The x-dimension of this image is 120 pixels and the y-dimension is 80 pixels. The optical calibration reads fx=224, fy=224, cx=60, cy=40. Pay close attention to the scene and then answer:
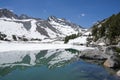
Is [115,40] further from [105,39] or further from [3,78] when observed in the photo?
[3,78]

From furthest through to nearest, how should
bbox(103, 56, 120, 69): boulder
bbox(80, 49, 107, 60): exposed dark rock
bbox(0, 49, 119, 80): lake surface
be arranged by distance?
1. bbox(80, 49, 107, 60): exposed dark rock
2. bbox(103, 56, 120, 69): boulder
3. bbox(0, 49, 119, 80): lake surface

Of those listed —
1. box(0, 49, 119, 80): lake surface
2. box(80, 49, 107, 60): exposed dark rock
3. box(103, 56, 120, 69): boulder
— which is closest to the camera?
box(0, 49, 119, 80): lake surface

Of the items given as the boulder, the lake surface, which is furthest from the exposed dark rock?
the boulder

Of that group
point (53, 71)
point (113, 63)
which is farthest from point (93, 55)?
point (53, 71)

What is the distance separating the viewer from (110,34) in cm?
10681

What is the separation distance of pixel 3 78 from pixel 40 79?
4906mm

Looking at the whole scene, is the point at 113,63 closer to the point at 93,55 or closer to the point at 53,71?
the point at 53,71

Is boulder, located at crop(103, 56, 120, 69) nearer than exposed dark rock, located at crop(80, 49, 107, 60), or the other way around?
boulder, located at crop(103, 56, 120, 69)

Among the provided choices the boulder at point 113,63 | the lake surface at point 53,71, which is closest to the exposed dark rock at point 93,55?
the lake surface at point 53,71

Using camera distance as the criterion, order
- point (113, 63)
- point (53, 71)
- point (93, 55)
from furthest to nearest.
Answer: point (93, 55), point (113, 63), point (53, 71)

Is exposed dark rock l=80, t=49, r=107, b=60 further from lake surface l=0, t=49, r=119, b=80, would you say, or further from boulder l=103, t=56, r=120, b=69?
boulder l=103, t=56, r=120, b=69

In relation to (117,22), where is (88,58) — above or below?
below

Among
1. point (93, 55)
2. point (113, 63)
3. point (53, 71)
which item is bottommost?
point (53, 71)

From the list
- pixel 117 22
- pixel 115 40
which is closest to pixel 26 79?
pixel 115 40
